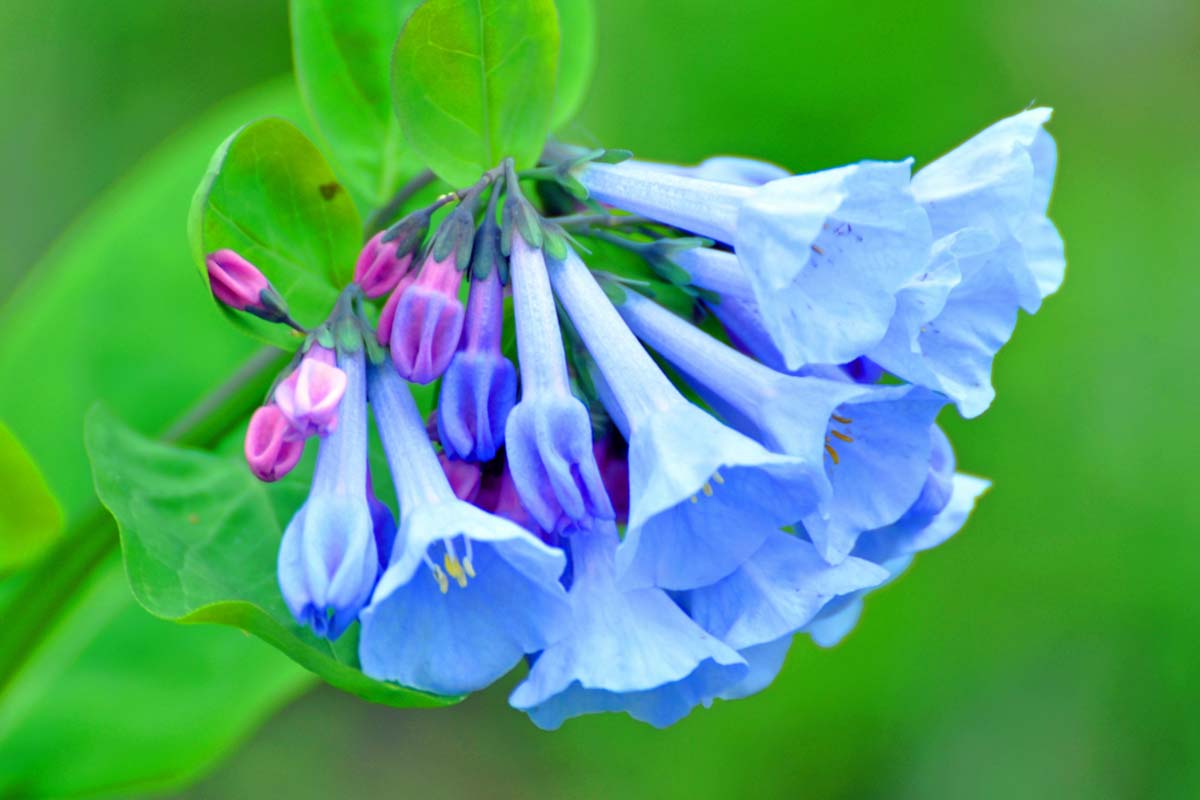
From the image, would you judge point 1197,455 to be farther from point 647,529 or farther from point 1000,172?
point 647,529

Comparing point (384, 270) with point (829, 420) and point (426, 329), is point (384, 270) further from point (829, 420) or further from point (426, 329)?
point (829, 420)

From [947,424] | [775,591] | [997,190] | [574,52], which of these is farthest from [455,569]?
[947,424]

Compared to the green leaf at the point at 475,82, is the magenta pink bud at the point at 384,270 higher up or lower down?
lower down

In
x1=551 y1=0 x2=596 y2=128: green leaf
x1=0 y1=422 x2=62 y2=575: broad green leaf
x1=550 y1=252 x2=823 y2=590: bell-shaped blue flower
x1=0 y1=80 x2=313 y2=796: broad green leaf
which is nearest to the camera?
x1=550 y1=252 x2=823 y2=590: bell-shaped blue flower

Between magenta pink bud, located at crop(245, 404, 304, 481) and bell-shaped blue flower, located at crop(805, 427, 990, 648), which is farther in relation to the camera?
bell-shaped blue flower, located at crop(805, 427, 990, 648)

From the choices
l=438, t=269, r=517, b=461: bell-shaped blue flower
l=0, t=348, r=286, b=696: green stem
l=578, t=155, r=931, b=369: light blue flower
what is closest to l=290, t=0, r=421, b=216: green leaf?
l=0, t=348, r=286, b=696: green stem

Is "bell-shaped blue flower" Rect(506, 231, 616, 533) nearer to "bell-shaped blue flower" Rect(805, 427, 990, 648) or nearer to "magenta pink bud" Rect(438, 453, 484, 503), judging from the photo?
"magenta pink bud" Rect(438, 453, 484, 503)

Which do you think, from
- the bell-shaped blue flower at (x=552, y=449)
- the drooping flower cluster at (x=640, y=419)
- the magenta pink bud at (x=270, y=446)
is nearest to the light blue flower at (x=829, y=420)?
the drooping flower cluster at (x=640, y=419)

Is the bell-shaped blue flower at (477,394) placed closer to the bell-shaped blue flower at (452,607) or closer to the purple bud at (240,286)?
the bell-shaped blue flower at (452,607)

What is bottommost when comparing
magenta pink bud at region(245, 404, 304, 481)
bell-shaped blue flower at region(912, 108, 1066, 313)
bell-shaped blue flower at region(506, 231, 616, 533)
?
magenta pink bud at region(245, 404, 304, 481)
